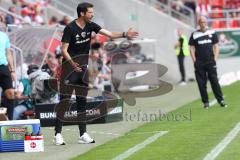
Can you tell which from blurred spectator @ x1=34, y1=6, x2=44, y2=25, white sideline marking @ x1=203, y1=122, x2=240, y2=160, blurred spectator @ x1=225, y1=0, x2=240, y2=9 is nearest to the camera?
white sideline marking @ x1=203, y1=122, x2=240, y2=160

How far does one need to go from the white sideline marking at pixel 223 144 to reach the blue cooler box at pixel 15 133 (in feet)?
9.16

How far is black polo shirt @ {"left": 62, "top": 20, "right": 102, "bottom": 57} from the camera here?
12469mm

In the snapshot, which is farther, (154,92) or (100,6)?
(100,6)

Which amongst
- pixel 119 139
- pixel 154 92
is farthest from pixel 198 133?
pixel 154 92

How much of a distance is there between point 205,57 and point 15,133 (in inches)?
271

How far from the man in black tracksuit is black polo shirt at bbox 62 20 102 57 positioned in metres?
5.68

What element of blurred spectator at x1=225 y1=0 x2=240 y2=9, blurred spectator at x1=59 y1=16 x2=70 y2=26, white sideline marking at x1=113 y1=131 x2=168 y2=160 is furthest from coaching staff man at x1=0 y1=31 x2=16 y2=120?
blurred spectator at x1=225 y1=0 x2=240 y2=9

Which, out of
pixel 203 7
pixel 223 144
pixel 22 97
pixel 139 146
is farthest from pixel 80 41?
pixel 203 7

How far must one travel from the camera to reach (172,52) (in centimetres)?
3125

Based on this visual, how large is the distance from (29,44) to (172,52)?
35.9 ft

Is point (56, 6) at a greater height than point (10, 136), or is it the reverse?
point (56, 6)

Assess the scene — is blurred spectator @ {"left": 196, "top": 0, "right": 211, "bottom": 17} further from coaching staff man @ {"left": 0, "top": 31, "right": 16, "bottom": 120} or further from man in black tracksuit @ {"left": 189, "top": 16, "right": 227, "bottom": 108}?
coaching staff man @ {"left": 0, "top": 31, "right": 16, "bottom": 120}

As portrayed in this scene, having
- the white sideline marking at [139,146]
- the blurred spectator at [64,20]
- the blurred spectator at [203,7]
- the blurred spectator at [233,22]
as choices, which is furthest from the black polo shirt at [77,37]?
the blurred spectator at [203,7]

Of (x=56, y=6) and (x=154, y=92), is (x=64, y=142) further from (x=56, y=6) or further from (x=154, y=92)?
(x=56, y=6)
